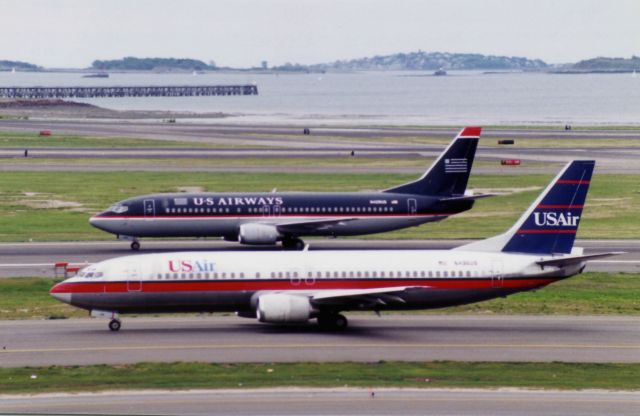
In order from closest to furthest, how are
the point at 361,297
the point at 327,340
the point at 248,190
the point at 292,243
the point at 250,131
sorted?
1. the point at 327,340
2. the point at 361,297
3. the point at 292,243
4. the point at 248,190
5. the point at 250,131

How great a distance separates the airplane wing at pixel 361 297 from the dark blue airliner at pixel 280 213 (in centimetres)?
2179

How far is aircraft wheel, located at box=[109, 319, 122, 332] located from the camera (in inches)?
1710

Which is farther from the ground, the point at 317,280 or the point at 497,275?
the point at 497,275

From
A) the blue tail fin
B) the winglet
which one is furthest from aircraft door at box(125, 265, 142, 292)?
the winglet

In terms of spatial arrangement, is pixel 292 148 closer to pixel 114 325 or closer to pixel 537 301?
pixel 537 301

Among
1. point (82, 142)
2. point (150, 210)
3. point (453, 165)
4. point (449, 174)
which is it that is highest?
point (453, 165)

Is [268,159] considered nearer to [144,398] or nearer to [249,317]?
[249,317]

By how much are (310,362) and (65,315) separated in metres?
13.9

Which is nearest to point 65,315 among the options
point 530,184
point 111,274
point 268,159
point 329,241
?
point 111,274

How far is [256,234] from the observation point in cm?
6444

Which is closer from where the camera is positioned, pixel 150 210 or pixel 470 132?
pixel 150 210

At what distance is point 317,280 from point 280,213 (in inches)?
883

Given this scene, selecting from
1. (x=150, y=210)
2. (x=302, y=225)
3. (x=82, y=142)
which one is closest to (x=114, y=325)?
(x=150, y=210)

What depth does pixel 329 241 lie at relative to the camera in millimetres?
69875
